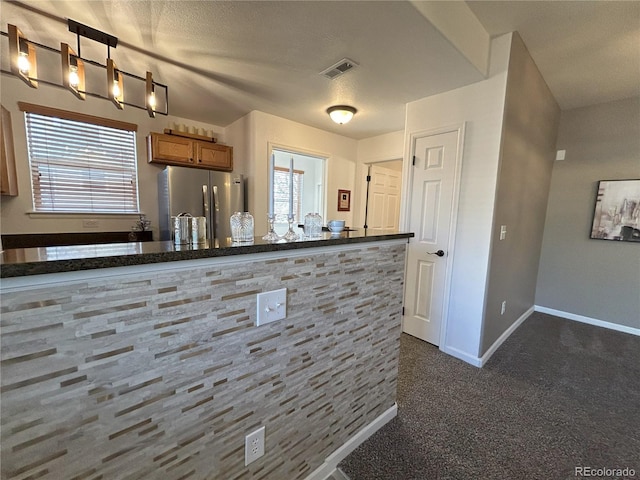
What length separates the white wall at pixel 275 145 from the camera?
342 cm

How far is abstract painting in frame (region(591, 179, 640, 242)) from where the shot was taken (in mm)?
2973

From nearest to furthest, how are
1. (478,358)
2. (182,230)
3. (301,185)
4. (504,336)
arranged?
(182,230) < (478,358) < (504,336) < (301,185)

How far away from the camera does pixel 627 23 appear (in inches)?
73.9

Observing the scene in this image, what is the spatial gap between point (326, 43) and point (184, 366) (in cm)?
216

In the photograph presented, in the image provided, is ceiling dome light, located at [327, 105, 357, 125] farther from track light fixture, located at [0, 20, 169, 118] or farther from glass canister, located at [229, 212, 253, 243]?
glass canister, located at [229, 212, 253, 243]

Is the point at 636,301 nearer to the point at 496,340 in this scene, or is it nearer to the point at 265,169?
the point at 496,340

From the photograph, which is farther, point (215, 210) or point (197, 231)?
point (215, 210)

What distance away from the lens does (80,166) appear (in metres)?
3.17

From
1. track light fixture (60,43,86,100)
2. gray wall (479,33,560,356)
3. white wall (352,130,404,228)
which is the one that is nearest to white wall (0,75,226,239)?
track light fixture (60,43,86,100)

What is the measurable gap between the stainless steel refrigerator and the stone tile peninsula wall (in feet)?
7.56

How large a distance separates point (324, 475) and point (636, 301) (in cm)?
401

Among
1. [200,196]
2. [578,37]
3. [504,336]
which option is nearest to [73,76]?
[200,196]

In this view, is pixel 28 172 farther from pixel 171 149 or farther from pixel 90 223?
pixel 171 149

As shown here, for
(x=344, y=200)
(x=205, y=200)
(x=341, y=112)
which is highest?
(x=341, y=112)
